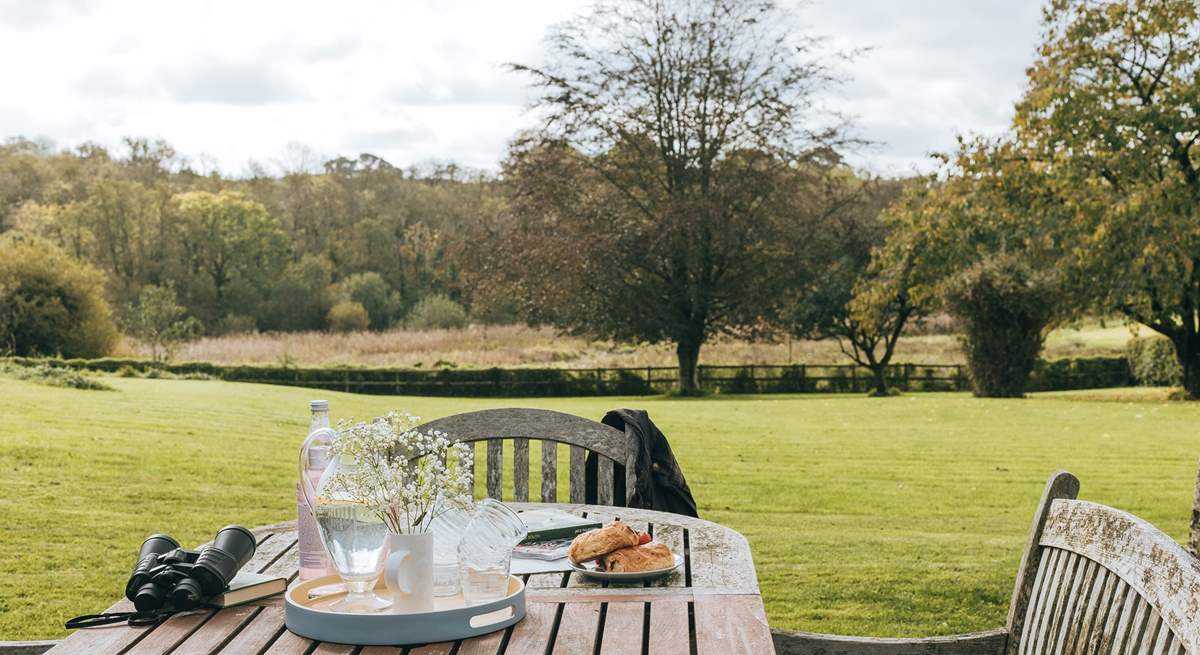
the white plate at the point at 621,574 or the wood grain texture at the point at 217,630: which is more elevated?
the white plate at the point at 621,574

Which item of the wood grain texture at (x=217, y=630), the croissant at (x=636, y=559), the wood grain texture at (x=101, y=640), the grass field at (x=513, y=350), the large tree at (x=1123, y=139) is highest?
the large tree at (x=1123, y=139)

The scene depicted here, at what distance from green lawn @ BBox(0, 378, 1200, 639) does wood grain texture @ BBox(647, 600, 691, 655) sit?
3376 millimetres

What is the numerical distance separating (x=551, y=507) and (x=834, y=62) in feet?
79.5

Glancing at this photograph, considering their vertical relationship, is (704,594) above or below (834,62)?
below

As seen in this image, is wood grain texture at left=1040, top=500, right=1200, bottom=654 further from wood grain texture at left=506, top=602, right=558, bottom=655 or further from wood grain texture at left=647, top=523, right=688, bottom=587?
wood grain texture at left=506, top=602, right=558, bottom=655

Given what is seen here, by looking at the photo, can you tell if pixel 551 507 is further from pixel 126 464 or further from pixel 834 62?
pixel 834 62

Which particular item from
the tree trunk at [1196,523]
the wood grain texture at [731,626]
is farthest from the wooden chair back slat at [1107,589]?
the tree trunk at [1196,523]

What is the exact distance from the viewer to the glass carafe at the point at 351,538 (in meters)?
1.92

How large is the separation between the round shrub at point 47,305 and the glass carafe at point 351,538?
82.2 ft

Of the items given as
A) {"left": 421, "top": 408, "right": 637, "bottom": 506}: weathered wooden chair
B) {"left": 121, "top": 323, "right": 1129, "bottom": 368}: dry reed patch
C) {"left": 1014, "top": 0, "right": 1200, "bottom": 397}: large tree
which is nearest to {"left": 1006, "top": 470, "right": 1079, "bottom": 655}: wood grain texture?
{"left": 421, "top": 408, "right": 637, "bottom": 506}: weathered wooden chair

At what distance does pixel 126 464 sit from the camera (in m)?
10.0

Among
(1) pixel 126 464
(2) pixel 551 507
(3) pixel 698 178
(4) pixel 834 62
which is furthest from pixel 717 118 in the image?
(2) pixel 551 507

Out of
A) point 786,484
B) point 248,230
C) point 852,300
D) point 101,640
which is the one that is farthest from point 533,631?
point 248,230

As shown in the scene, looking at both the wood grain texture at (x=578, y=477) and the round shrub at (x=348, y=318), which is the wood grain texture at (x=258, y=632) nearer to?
the wood grain texture at (x=578, y=477)
